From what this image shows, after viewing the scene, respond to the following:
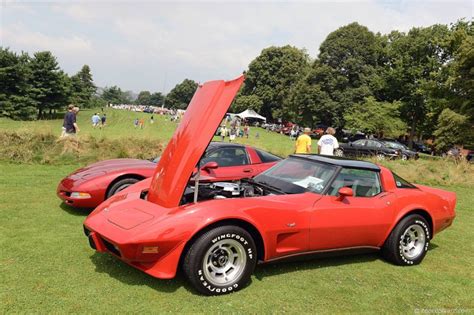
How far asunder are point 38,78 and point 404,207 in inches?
2183

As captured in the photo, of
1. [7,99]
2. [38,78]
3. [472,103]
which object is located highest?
[472,103]

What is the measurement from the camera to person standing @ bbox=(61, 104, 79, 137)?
12812 mm

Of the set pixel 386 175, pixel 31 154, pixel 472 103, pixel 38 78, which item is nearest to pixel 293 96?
pixel 472 103

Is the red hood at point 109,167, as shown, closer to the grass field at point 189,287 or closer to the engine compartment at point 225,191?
the grass field at point 189,287

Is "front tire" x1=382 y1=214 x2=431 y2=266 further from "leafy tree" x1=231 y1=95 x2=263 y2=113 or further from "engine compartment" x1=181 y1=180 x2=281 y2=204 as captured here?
"leafy tree" x1=231 y1=95 x2=263 y2=113

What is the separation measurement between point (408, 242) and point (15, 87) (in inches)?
2110

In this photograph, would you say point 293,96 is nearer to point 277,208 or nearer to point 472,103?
point 472,103

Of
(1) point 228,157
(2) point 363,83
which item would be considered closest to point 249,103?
(2) point 363,83

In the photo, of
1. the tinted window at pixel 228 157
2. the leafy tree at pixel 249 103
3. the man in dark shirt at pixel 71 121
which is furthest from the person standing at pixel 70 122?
the leafy tree at pixel 249 103

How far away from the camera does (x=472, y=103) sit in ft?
99.3

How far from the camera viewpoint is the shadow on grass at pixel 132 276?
402 centimetres

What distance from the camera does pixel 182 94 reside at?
132m

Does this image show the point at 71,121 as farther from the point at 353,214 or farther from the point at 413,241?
the point at 413,241

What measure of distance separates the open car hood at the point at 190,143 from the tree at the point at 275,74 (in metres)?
64.4
